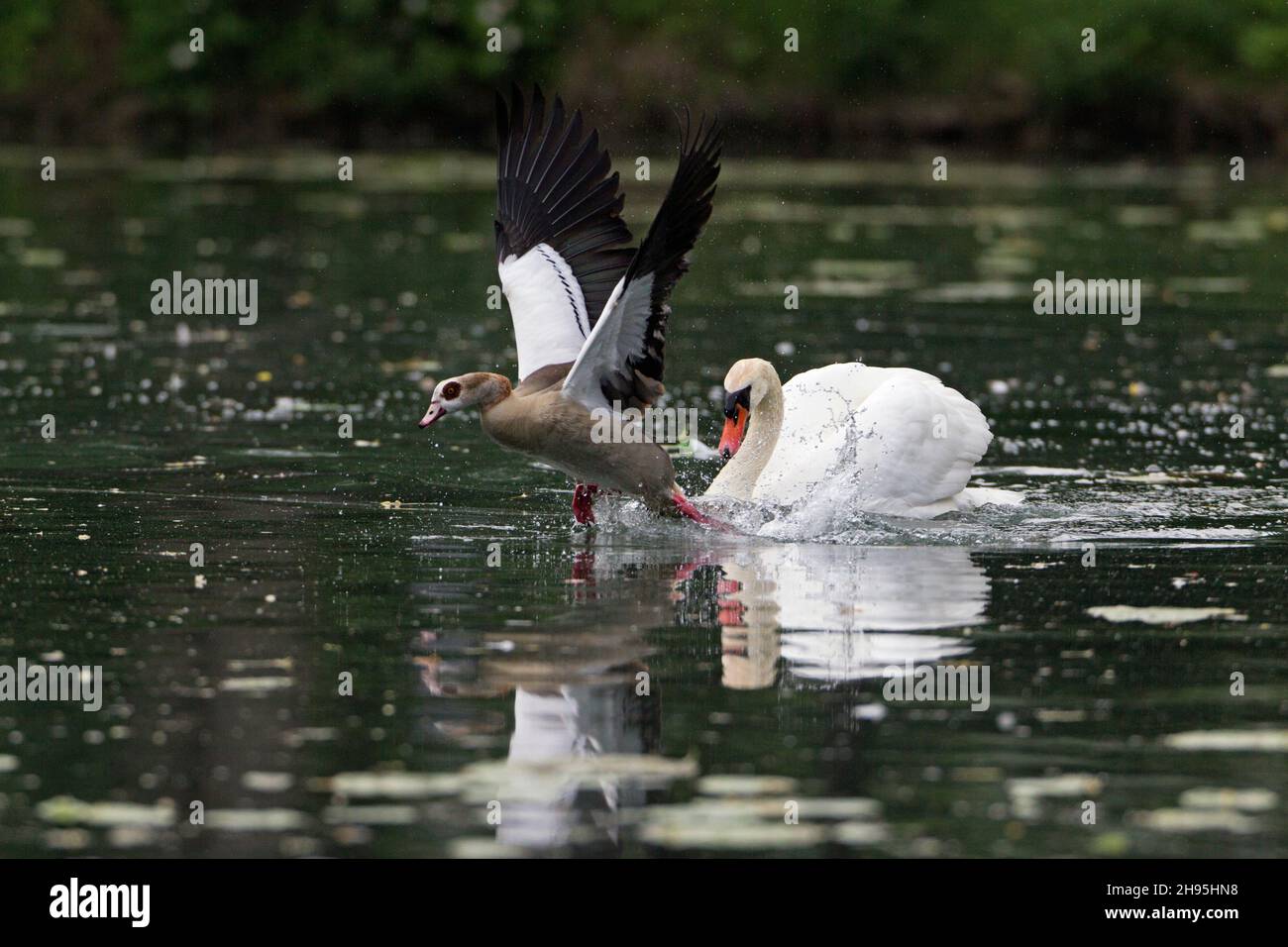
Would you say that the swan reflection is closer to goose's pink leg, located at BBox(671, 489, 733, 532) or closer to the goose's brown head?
goose's pink leg, located at BBox(671, 489, 733, 532)

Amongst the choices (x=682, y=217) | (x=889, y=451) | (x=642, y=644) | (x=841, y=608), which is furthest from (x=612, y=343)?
(x=642, y=644)

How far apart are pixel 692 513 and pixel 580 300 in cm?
149

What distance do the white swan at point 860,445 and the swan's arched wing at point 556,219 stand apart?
3.10 feet

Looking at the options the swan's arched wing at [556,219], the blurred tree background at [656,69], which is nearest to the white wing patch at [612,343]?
the swan's arched wing at [556,219]

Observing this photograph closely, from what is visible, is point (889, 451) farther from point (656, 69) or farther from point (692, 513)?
point (656, 69)

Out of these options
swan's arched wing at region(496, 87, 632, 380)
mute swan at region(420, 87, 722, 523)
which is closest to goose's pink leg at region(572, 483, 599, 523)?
mute swan at region(420, 87, 722, 523)

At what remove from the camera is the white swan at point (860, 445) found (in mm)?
11336

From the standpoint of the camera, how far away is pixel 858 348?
17.9 m

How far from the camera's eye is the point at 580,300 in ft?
38.3

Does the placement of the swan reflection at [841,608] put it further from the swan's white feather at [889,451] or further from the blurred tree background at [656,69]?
the blurred tree background at [656,69]

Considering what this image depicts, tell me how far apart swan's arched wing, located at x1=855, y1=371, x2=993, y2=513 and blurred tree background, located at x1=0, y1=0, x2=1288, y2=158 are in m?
34.4

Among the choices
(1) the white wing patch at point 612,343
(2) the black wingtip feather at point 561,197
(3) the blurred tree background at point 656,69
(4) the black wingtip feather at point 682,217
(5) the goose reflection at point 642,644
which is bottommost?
(5) the goose reflection at point 642,644

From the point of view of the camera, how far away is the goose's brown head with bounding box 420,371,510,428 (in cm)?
1042

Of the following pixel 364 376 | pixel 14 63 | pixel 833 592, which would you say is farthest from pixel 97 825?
pixel 14 63
